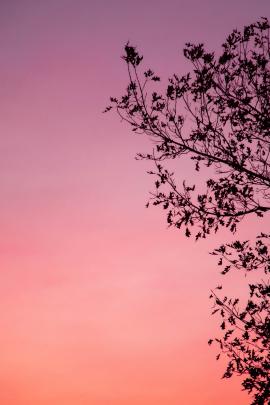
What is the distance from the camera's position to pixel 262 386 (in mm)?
11109

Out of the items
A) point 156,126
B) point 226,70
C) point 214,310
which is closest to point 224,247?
point 214,310

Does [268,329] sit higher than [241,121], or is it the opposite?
[241,121]

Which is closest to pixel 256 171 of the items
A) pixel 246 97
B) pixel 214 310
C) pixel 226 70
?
pixel 246 97

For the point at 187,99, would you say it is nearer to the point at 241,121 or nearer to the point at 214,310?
the point at 241,121

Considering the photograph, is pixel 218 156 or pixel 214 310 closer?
pixel 214 310

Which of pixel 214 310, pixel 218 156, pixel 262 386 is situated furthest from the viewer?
pixel 218 156

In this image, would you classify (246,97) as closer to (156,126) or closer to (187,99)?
(187,99)

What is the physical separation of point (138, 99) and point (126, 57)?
1101 mm

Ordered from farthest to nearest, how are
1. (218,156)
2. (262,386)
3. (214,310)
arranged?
(218,156), (214,310), (262,386)

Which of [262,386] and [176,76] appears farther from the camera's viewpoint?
[176,76]

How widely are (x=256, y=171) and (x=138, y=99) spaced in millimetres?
3494

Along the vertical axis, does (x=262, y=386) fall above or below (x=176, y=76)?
below

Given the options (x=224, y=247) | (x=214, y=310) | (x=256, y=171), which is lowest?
(x=214, y=310)

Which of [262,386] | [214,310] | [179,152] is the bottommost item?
[262,386]
